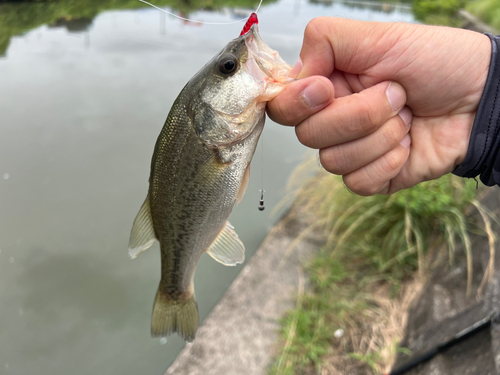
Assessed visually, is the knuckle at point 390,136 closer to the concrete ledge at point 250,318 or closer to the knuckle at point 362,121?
the knuckle at point 362,121

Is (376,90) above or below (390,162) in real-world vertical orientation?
above

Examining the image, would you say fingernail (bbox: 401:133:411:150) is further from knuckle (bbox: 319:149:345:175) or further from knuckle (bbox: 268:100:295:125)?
knuckle (bbox: 268:100:295:125)

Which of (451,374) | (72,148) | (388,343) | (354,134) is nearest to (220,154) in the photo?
(354,134)

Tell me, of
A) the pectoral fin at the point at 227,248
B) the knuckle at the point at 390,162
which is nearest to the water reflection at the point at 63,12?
the pectoral fin at the point at 227,248

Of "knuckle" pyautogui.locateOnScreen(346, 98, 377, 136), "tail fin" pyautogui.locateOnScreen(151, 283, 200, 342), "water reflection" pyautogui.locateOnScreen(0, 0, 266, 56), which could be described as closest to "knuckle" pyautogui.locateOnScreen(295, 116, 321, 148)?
"knuckle" pyautogui.locateOnScreen(346, 98, 377, 136)

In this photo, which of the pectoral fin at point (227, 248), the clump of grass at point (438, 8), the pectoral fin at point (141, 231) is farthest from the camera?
the clump of grass at point (438, 8)

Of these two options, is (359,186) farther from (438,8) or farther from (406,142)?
(438,8)

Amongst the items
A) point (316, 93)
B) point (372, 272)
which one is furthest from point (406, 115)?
point (372, 272)
